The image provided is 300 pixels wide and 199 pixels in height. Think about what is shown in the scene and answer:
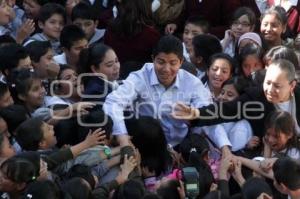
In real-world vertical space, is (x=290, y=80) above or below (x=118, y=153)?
above

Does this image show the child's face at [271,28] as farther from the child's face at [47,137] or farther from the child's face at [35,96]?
the child's face at [47,137]

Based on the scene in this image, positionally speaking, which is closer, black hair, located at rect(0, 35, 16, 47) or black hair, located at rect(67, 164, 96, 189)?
black hair, located at rect(67, 164, 96, 189)

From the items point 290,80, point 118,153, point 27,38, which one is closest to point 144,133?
point 118,153

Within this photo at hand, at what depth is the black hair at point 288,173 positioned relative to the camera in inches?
146

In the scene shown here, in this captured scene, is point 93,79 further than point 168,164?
Yes

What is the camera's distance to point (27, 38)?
5926 millimetres

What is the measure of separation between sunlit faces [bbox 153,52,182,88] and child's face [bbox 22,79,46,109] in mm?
704

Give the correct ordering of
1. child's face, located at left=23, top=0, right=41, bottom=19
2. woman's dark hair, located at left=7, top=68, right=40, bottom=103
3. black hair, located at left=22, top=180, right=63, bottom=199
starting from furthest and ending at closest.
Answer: child's face, located at left=23, top=0, right=41, bottom=19, woman's dark hair, located at left=7, top=68, right=40, bottom=103, black hair, located at left=22, top=180, right=63, bottom=199

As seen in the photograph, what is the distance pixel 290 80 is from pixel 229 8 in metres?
1.84

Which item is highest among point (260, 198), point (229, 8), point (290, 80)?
point (229, 8)

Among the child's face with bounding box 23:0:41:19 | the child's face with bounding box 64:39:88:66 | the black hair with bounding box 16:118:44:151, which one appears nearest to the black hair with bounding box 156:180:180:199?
the black hair with bounding box 16:118:44:151

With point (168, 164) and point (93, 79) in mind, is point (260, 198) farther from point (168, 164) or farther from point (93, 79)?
point (93, 79)

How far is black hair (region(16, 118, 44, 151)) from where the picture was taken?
4.25m

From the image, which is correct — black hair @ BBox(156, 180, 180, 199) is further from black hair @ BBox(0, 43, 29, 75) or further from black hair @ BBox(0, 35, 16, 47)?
black hair @ BBox(0, 35, 16, 47)
